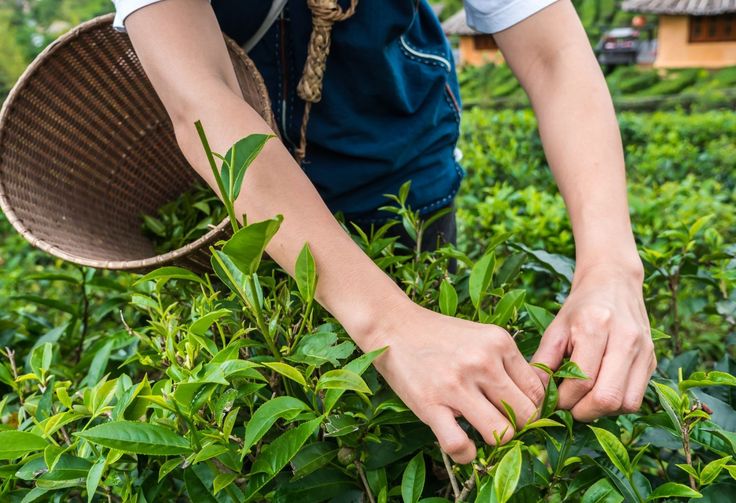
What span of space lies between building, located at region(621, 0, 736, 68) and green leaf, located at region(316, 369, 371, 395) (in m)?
20.3

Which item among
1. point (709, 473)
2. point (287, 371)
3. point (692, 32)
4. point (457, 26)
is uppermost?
point (287, 371)

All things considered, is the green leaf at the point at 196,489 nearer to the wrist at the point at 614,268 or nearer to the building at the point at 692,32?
the wrist at the point at 614,268

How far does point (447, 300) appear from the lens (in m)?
0.88

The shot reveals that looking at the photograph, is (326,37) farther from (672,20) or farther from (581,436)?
(672,20)

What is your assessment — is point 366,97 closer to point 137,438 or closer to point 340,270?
point 340,270

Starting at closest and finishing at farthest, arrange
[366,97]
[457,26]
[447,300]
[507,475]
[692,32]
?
[507,475]
[447,300]
[366,97]
[692,32]
[457,26]

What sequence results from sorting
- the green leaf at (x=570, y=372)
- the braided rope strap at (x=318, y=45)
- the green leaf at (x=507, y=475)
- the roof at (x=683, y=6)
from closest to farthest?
the green leaf at (x=507, y=475), the green leaf at (x=570, y=372), the braided rope strap at (x=318, y=45), the roof at (x=683, y=6)

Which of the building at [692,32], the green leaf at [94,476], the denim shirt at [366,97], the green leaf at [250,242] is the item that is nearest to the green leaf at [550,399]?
the green leaf at [250,242]

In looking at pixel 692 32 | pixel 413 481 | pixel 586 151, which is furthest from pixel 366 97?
pixel 692 32

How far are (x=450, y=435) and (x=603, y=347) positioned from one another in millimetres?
250

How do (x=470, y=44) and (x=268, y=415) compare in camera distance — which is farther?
(x=470, y=44)

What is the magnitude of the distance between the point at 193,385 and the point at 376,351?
0.62ft

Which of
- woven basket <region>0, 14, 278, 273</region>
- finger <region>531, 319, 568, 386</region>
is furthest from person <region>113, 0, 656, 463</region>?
woven basket <region>0, 14, 278, 273</region>

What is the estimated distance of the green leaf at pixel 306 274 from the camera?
2.56 feet
